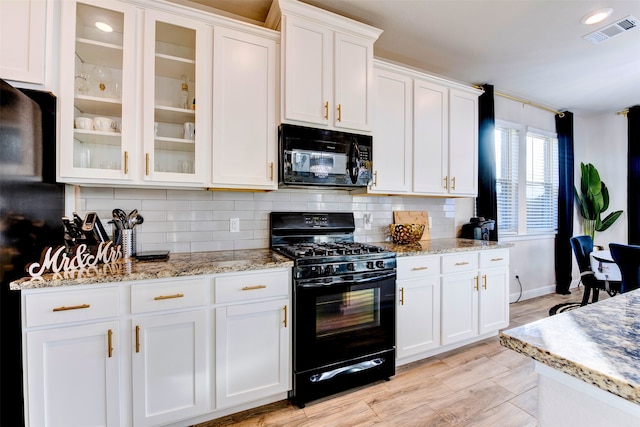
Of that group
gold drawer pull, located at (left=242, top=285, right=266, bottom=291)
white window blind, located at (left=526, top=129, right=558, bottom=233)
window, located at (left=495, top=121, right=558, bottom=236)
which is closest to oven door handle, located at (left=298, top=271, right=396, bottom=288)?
gold drawer pull, located at (left=242, top=285, right=266, bottom=291)

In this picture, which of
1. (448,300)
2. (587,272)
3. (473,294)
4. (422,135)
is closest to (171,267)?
(448,300)

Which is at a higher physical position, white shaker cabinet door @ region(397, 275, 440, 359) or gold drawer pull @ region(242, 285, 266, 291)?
gold drawer pull @ region(242, 285, 266, 291)

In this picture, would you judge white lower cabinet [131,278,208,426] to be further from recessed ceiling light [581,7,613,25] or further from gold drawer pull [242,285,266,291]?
recessed ceiling light [581,7,613,25]

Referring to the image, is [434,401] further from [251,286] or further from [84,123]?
[84,123]

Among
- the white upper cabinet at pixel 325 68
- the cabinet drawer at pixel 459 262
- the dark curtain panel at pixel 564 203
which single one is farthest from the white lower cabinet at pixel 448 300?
the dark curtain panel at pixel 564 203

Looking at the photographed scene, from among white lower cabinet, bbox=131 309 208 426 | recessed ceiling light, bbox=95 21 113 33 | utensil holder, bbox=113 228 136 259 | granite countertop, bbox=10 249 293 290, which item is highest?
recessed ceiling light, bbox=95 21 113 33

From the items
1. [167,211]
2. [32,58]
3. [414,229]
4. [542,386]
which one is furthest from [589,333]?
[32,58]

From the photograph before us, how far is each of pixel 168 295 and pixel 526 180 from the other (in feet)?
15.1

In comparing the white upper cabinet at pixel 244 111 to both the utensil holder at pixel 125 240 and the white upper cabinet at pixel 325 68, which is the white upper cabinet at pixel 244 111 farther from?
the utensil holder at pixel 125 240

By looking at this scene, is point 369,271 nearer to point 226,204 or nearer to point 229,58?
point 226,204

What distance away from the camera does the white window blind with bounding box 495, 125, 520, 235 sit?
384cm

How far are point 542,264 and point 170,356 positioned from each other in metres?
4.95

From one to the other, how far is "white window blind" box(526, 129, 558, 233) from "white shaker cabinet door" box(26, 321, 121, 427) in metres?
4.88

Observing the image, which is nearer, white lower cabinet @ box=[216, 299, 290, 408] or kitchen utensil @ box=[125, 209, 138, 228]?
white lower cabinet @ box=[216, 299, 290, 408]
